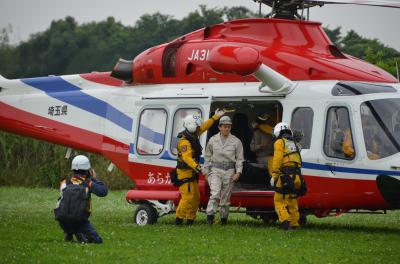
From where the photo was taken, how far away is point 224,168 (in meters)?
16.0

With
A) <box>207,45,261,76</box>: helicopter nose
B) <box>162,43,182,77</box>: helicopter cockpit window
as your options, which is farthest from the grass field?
<box>162,43,182,77</box>: helicopter cockpit window

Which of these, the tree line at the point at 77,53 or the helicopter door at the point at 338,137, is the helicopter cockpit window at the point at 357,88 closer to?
the helicopter door at the point at 338,137

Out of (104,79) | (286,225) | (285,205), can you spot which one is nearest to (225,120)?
(285,205)

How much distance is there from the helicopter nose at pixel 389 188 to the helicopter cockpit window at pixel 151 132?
4.19 m

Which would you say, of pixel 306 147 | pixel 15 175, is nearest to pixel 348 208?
pixel 306 147

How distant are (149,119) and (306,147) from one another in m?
3.23

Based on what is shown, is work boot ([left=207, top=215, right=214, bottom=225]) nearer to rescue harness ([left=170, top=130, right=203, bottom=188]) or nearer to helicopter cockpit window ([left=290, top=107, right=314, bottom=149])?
rescue harness ([left=170, top=130, right=203, bottom=188])

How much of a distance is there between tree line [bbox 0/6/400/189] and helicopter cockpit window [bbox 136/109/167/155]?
7.14m

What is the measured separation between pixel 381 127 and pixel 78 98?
248 inches

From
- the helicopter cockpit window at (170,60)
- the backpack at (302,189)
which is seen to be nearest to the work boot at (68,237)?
the backpack at (302,189)

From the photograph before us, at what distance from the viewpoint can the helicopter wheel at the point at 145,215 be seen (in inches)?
669

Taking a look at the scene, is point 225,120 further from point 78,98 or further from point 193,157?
→ point 78,98

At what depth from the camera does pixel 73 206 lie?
41.8 feet

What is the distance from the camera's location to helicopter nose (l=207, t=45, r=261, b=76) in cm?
1504
